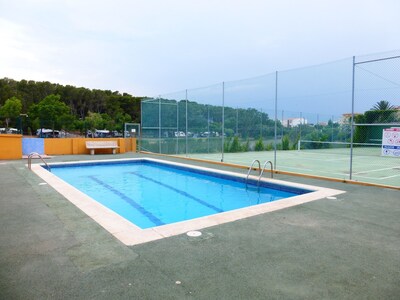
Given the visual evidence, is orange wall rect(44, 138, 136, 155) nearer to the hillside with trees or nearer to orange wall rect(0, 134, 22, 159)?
orange wall rect(0, 134, 22, 159)

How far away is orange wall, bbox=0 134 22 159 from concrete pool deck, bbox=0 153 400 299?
30.9 feet

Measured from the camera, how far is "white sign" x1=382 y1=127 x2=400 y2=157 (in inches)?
262

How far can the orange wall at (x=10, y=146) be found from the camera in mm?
12625

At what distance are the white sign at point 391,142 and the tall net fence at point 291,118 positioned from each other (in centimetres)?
2

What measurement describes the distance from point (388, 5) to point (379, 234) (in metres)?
6.55

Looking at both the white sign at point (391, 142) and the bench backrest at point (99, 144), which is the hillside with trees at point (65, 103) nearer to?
the bench backrest at point (99, 144)

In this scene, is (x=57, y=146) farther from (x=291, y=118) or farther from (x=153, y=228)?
(x=291, y=118)

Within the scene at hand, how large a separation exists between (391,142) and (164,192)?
5532 mm

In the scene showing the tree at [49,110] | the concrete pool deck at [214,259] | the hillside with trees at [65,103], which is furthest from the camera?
the hillside with trees at [65,103]

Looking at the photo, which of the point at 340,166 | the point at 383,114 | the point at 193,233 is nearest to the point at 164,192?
the point at 193,233

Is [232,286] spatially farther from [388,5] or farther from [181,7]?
[181,7]

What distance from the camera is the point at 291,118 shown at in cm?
2052

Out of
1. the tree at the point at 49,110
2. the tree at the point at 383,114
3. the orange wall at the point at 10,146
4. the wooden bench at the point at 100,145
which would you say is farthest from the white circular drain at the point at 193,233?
the tree at the point at 49,110

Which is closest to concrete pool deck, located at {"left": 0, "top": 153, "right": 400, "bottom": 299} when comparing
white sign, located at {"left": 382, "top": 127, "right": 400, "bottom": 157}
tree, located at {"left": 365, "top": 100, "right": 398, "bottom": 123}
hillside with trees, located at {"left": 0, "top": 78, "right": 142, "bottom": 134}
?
white sign, located at {"left": 382, "top": 127, "right": 400, "bottom": 157}
